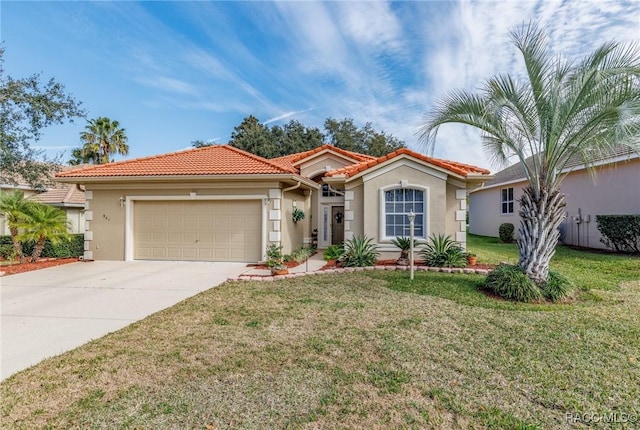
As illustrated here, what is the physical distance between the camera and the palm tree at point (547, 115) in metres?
6.00

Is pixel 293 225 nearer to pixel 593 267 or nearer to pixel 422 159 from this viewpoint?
pixel 422 159

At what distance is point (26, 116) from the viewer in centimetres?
1459

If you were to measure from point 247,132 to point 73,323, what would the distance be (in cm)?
3130

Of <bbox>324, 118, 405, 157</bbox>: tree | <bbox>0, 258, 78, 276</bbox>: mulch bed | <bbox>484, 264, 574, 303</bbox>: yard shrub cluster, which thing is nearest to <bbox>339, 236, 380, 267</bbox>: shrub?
<bbox>484, 264, 574, 303</bbox>: yard shrub cluster

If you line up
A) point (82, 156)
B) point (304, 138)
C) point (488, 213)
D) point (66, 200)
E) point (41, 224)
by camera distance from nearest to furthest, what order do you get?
point (41, 224) < point (66, 200) < point (488, 213) < point (82, 156) < point (304, 138)

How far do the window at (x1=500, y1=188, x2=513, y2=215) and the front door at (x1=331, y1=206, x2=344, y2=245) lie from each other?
11307 mm

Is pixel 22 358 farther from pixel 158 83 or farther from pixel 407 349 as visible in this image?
pixel 158 83

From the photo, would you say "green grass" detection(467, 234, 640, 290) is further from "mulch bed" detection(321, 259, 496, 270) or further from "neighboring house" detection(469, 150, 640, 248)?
"neighboring house" detection(469, 150, 640, 248)

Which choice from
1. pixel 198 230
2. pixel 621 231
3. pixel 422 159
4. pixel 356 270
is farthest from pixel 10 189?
pixel 621 231

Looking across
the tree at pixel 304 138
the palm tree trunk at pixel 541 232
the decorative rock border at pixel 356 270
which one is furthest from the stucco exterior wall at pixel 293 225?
the tree at pixel 304 138

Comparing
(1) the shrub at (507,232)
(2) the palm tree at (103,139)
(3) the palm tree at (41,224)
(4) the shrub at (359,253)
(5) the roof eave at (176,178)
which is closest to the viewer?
(4) the shrub at (359,253)

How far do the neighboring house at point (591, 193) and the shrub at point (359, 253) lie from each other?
19.9ft

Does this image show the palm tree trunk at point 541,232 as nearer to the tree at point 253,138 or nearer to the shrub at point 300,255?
the shrub at point 300,255

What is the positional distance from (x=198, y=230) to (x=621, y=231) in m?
15.6
